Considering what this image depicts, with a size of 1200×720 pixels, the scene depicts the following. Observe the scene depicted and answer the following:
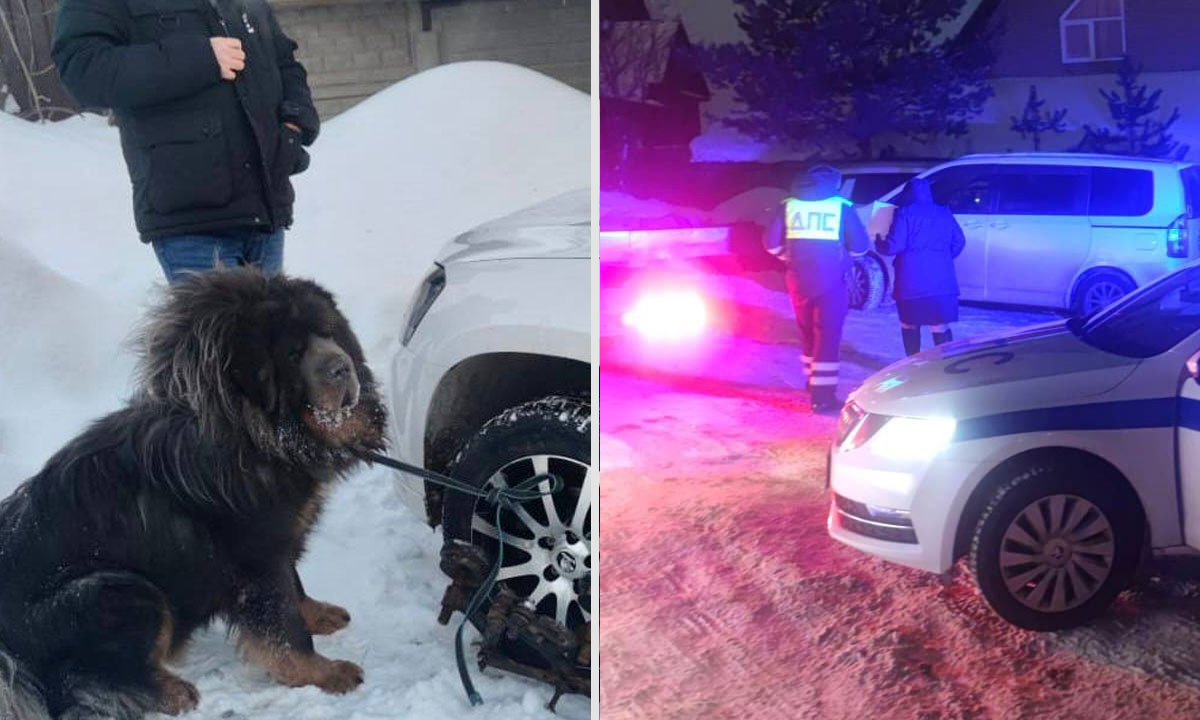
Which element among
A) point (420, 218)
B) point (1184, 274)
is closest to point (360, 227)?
point (420, 218)

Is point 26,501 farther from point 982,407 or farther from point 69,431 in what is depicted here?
point 982,407

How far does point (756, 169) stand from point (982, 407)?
0.62m

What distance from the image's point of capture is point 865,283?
1.83m

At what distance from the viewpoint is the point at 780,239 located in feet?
6.07

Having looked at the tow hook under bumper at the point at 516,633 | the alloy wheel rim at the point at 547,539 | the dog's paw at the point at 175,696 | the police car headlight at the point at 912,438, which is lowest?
the dog's paw at the point at 175,696

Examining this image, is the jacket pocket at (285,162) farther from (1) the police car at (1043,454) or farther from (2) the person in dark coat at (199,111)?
(1) the police car at (1043,454)

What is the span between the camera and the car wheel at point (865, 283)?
5.98 feet

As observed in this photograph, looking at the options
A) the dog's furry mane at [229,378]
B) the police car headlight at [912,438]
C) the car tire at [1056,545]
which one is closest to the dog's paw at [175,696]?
the dog's furry mane at [229,378]

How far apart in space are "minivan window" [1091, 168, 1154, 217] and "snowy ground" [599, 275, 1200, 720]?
0.79 ft

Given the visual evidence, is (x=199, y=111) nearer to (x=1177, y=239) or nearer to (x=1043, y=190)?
(x=1043, y=190)

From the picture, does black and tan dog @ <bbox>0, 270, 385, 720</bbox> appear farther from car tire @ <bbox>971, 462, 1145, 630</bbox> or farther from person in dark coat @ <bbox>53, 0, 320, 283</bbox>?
car tire @ <bbox>971, 462, 1145, 630</bbox>

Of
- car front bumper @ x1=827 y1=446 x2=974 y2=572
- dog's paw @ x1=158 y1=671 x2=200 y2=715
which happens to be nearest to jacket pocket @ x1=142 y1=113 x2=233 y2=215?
dog's paw @ x1=158 y1=671 x2=200 y2=715

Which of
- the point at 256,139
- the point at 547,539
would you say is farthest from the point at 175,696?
the point at 256,139

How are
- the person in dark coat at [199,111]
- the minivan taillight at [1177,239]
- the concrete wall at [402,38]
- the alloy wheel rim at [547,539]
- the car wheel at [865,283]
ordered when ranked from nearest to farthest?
the minivan taillight at [1177,239]
the car wheel at [865,283]
the person in dark coat at [199,111]
the concrete wall at [402,38]
the alloy wheel rim at [547,539]
